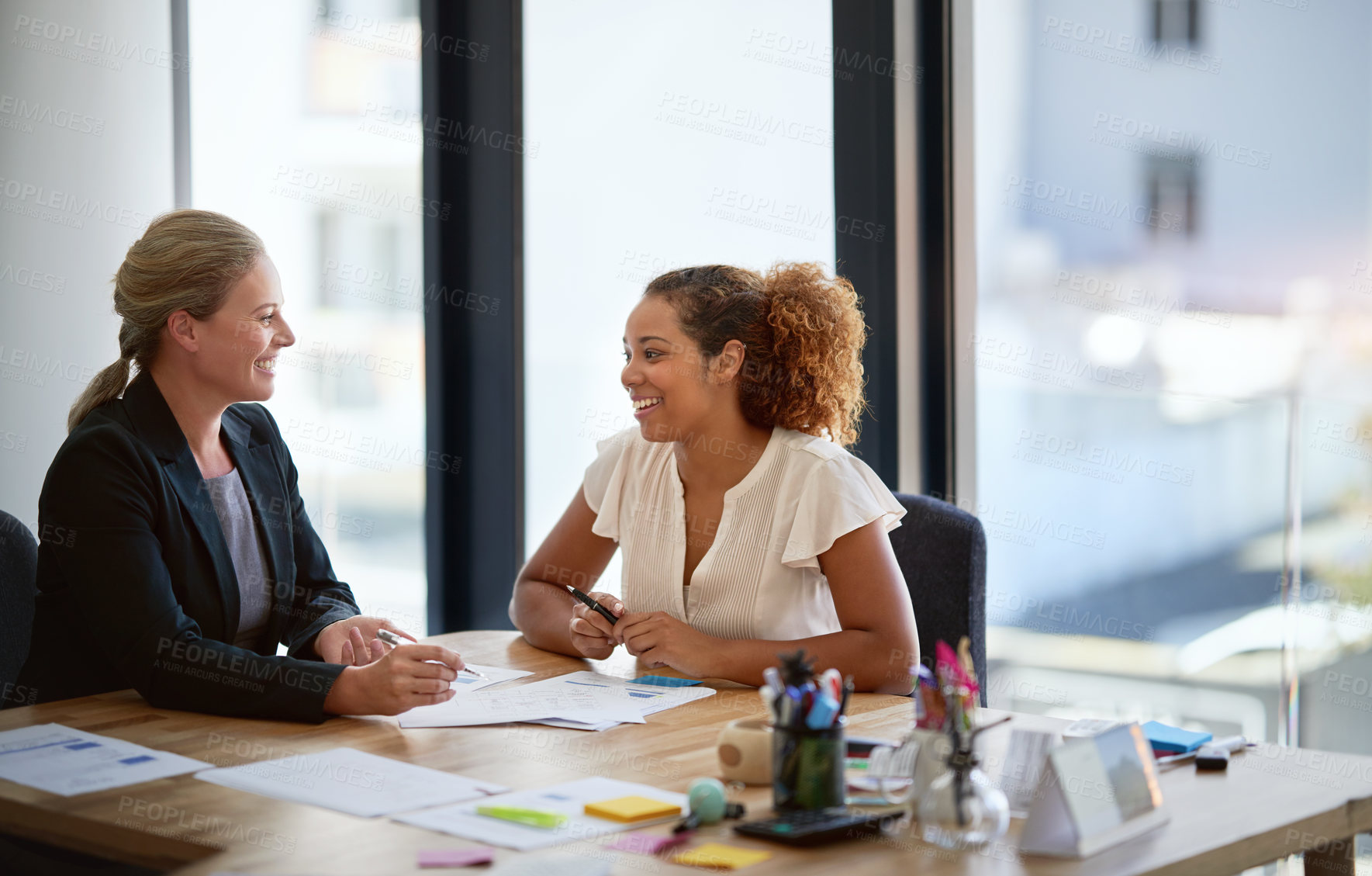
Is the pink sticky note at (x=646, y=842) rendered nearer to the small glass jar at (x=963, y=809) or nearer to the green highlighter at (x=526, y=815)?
the green highlighter at (x=526, y=815)

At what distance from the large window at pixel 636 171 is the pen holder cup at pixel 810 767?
1806 millimetres

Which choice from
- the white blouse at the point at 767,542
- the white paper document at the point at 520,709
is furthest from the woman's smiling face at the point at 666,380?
the white paper document at the point at 520,709

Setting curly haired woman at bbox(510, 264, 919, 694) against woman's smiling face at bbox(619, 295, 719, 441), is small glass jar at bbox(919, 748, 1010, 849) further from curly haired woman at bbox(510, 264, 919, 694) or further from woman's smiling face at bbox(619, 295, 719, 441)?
woman's smiling face at bbox(619, 295, 719, 441)

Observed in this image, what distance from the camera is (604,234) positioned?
134 inches

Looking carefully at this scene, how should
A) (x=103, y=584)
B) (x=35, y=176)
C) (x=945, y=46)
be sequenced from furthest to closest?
(x=35, y=176) < (x=945, y=46) < (x=103, y=584)

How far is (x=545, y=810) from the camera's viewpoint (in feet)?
4.31

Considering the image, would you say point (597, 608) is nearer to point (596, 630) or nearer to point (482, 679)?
point (596, 630)

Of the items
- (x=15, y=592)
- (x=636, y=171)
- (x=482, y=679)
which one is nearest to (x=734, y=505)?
(x=482, y=679)

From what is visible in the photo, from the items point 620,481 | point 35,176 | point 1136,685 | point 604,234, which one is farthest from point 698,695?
point 35,176

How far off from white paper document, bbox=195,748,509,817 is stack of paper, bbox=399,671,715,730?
0.20m

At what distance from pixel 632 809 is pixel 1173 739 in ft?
2.28

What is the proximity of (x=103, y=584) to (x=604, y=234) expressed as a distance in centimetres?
190

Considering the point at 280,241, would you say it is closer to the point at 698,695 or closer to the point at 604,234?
the point at 604,234

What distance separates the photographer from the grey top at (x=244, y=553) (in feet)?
6.83
